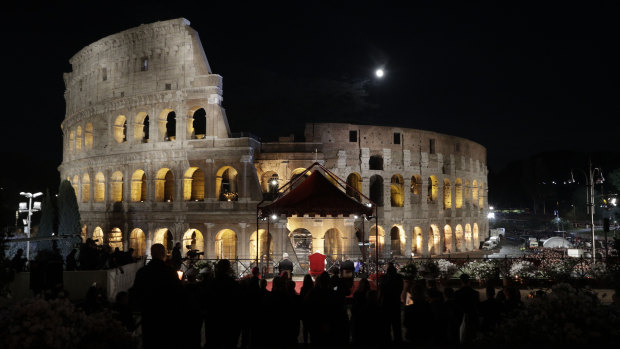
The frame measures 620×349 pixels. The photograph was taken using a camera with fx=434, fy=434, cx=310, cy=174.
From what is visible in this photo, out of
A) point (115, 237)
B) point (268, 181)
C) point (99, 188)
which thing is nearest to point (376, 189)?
point (268, 181)

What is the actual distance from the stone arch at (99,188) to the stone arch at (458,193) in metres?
28.0

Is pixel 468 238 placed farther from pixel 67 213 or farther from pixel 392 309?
pixel 392 309

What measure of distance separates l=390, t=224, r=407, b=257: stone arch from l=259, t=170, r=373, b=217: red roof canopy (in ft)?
56.8

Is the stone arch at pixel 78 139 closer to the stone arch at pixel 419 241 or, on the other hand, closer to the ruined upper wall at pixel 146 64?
the ruined upper wall at pixel 146 64

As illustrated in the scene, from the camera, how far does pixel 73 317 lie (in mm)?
4789

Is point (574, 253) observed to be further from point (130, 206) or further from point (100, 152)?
point (100, 152)

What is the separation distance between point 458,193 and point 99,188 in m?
28.9

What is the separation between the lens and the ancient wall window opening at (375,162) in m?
32.9

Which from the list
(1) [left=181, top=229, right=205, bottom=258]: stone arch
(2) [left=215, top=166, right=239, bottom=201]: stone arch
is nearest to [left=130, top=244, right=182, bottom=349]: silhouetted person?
(2) [left=215, top=166, right=239, bottom=201]: stone arch

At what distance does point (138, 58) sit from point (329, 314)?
89.1ft

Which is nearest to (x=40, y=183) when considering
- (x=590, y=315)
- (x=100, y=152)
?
(x=100, y=152)

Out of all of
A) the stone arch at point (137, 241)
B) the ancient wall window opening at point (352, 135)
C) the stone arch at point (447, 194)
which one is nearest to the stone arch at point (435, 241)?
the stone arch at point (447, 194)

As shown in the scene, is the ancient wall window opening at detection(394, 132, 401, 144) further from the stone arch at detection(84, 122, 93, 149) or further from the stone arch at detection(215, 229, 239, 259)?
the stone arch at detection(84, 122, 93, 149)

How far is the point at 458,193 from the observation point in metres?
37.7
